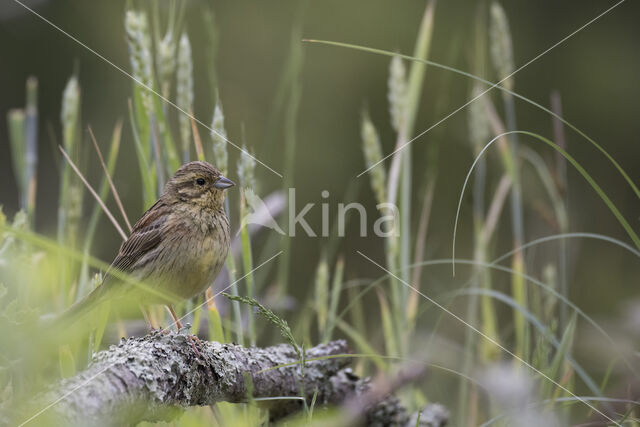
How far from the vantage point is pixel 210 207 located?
3.04m

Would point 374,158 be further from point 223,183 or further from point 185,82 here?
point 185,82

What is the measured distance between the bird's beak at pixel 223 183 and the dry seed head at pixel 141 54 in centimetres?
46

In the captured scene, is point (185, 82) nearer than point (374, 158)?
Yes

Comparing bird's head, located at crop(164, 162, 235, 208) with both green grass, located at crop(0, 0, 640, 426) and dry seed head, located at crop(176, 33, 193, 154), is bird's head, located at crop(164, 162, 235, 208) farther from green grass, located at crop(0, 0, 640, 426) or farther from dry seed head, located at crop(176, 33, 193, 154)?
dry seed head, located at crop(176, 33, 193, 154)

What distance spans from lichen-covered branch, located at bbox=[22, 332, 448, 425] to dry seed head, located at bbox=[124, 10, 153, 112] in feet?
3.10

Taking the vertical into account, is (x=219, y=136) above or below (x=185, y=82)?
below

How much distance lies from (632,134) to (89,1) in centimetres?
586

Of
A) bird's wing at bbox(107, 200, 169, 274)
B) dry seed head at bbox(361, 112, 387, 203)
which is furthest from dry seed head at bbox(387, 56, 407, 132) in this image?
bird's wing at bbox(107, 200, 169, 274)

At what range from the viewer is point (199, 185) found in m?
3.08

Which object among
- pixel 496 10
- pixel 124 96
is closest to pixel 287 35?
pixel 124 96

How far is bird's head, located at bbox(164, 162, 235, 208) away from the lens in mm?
2953

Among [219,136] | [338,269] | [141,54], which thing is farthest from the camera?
[338,269]

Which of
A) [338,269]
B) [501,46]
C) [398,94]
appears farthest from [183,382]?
[501,46]

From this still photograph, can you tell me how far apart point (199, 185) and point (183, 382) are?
116cm
